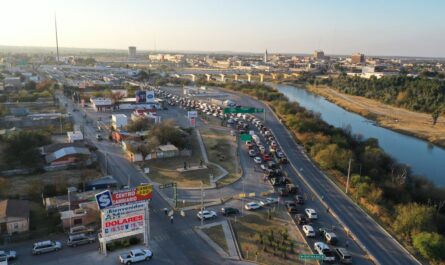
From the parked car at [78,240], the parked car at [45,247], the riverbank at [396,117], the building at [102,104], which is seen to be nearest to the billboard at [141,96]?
the building at [102,104]

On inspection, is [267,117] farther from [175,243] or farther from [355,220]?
[175,243]

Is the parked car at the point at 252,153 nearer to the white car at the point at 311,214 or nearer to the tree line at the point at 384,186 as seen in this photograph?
the tree line at the point at 384,186

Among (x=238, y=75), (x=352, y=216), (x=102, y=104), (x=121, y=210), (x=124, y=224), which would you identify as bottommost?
(x=352, y=216)

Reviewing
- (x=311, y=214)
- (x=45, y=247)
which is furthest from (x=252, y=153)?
(x=45, y=247)

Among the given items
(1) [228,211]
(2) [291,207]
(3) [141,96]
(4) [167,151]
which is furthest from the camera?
(3) [141,96]

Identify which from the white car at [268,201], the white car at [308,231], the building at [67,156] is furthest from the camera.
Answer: the building at [67,156]

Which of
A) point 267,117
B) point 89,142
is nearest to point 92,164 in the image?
point 89,142

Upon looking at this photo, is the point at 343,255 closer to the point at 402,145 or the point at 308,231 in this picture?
the point at 308,231
